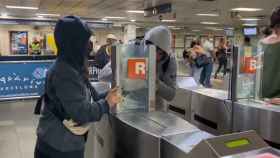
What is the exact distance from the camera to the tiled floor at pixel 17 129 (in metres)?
3.70

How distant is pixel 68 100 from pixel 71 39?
0.30 m

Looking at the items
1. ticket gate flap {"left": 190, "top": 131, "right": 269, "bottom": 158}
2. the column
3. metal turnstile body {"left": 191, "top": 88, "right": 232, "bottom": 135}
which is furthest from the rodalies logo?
the column

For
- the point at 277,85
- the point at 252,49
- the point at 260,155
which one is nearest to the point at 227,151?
the point at 260,155

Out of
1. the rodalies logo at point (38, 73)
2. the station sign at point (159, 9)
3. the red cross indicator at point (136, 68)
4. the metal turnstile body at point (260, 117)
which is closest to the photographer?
the red cross indicator at point (136, 68)

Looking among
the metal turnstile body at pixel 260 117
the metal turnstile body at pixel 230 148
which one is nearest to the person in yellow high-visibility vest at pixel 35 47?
the metal turnstile body at pixel 260 117

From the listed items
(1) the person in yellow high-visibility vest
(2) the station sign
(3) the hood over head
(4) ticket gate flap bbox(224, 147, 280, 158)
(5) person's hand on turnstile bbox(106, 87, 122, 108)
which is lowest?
(4) ticket gate flap bbox(224, 147, 280, 158)

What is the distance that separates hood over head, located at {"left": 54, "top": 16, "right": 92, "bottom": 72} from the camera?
1.57 meters

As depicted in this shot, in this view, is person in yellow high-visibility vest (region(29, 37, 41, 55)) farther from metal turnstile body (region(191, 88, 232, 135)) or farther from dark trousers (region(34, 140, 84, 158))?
dark trousers (region(34, 140, 84, 158))

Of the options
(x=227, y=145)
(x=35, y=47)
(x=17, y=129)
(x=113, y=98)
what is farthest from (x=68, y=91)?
(x=35, y=47)

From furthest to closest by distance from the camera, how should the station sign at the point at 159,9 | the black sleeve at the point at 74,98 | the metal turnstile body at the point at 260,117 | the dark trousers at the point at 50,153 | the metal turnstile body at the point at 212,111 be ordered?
the station sign at the point at 159,9 < the metal turnstile body at the point at 212,111 < the metal turnstile body at the point at 260,117 < the dark trousers at the point at 50,153 < the black sleeve at the point at 74,98

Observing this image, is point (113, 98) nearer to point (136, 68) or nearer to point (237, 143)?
point (136, 68)

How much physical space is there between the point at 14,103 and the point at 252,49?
5118 mm

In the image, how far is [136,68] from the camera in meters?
1.97

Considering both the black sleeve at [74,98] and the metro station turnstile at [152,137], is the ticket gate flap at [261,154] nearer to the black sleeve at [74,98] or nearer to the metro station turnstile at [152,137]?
the metro station turnstile at [152,137]
